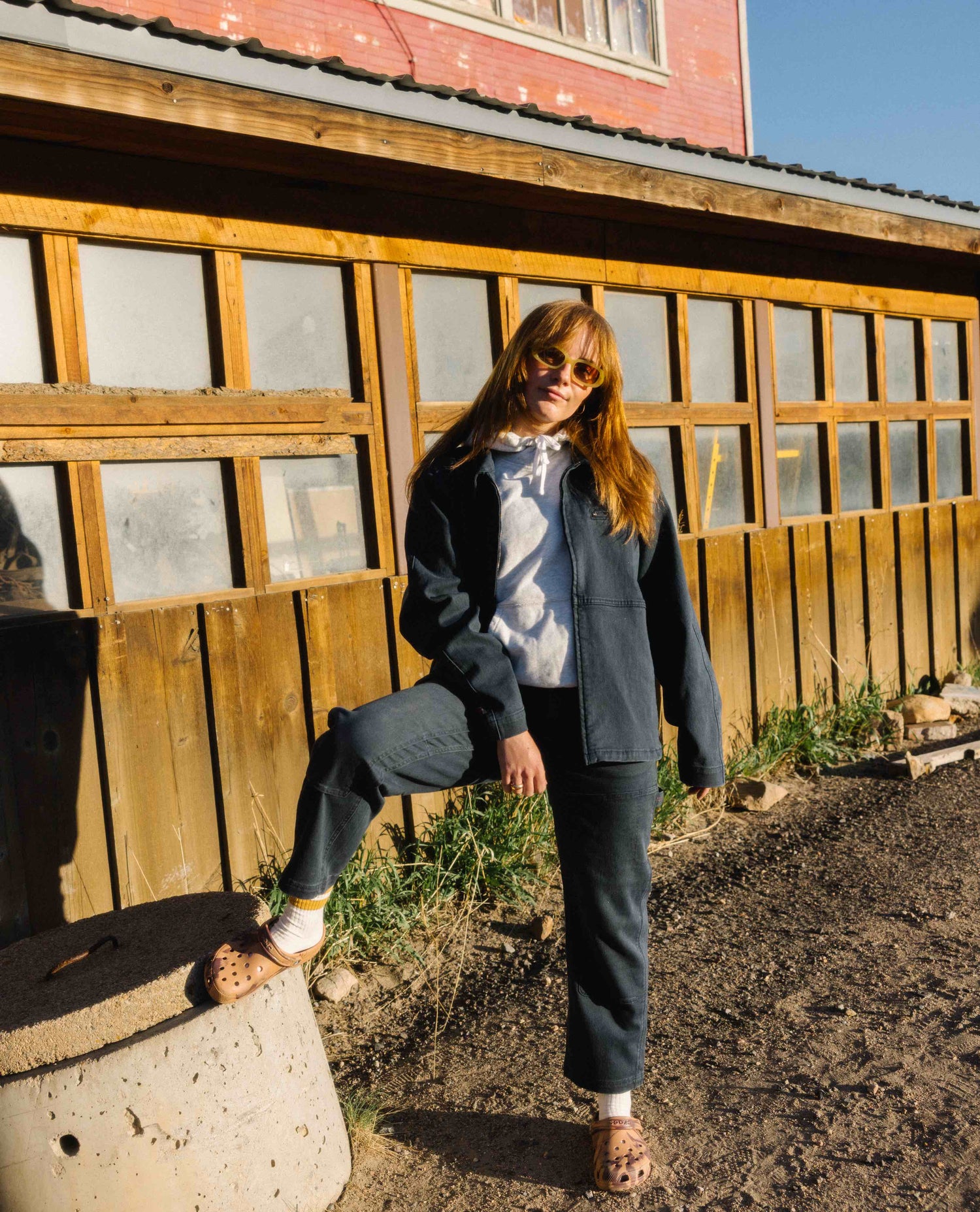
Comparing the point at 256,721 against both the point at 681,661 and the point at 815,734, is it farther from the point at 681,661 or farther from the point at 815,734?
the point at 815,734

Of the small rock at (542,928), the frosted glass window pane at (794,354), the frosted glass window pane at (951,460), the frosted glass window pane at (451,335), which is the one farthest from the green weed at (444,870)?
the frosted glass window pane at (951,460)

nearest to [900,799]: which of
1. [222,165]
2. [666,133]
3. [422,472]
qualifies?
[422,472]

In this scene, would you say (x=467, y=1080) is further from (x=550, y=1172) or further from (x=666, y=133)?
(x=666, y=133)

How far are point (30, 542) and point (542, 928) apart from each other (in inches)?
86.3

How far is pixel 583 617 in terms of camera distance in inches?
96.1

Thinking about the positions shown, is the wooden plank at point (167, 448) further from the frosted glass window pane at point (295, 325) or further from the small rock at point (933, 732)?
the small rock at point (933, 732)

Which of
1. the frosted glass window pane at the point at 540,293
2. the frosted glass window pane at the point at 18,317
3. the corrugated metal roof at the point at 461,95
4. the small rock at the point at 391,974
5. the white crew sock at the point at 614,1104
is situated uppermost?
the corrugated metal roof at the point at 461,95

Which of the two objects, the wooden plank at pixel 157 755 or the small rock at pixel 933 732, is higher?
the wooden plank at pixel 157 755

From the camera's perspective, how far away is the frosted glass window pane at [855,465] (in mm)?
6875

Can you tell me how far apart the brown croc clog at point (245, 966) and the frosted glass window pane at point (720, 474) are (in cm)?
417

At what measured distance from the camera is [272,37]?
710cm

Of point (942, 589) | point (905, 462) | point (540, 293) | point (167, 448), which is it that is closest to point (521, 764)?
point (167, 448)

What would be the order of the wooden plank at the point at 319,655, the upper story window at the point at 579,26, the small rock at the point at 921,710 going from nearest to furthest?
the wooden plank at the point at 319,655 < the small rock at the point at 921,710 < the upper story window at the point at 579,26

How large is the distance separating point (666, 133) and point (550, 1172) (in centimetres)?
910
